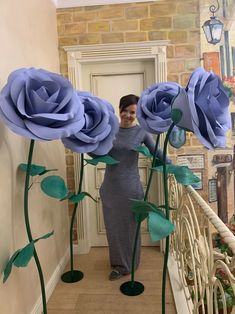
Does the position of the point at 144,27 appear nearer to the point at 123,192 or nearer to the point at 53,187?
the point at 123,192

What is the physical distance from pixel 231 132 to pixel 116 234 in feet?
4.65

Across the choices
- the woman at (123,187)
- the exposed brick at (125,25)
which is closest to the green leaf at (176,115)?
the woman at (123,187)

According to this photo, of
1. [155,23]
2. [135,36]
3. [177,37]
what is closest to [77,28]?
[135,36]

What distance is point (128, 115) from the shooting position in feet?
7.72

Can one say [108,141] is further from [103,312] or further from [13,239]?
[103,312]

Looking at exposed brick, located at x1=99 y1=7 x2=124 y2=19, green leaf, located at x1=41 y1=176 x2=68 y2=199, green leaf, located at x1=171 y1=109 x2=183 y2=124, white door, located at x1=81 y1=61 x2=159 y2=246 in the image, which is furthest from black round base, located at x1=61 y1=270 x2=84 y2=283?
exposed brick, located at x1=99 y1=7 x2=124 y2=19

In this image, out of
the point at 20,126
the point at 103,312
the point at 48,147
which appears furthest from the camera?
the point at 48,147

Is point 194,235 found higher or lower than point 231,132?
lower

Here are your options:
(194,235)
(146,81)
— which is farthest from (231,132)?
(194,235)

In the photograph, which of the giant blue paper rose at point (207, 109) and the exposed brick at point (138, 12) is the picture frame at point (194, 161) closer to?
the exposed brick at point (138, 12)

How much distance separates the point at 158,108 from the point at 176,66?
4.47 feet

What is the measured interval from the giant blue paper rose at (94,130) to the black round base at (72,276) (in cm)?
134

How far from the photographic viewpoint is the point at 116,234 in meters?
2.48

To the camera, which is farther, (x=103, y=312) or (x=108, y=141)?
(x=103, y=312)
